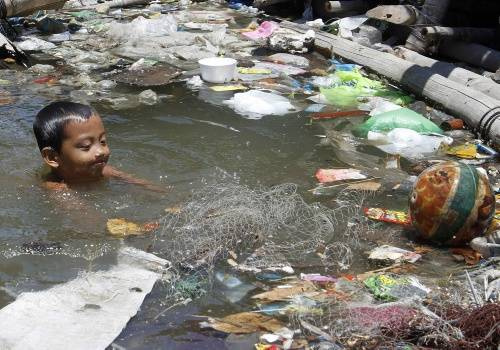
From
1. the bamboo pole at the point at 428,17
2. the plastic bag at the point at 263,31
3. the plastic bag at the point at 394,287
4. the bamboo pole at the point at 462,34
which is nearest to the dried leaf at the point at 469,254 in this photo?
the plastic bag at the point at 394,287

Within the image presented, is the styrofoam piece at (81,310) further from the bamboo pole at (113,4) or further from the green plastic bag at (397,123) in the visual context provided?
the bamboo pole at (113,4)

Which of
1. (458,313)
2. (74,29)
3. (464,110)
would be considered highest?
(458,313)

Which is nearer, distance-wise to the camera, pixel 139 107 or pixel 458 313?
pixel 458 313

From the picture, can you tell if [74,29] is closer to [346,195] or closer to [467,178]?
[346,195]

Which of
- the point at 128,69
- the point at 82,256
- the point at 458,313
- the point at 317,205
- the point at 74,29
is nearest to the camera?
the point at 458,313

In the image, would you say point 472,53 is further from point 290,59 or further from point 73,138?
point 73,138

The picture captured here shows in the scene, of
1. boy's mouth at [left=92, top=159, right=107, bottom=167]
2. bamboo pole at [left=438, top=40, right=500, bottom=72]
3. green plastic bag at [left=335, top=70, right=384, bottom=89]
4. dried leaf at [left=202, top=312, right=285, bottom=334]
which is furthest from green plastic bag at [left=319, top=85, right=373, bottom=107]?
dried leaf at [left=202, top=312, right=285, bottom=334]

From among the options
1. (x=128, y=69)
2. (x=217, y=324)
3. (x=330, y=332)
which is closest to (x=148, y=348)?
(x=217, y=324)

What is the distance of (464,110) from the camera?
21.6 feet

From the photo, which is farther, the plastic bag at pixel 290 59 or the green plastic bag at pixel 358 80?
the plastic bag at pixel 290 59

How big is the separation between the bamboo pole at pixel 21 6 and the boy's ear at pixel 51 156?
19.7 feet

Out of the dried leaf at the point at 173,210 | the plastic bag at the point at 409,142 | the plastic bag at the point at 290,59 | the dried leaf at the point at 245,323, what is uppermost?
the dried leaf at the point at 245,323

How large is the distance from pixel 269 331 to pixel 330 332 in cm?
30

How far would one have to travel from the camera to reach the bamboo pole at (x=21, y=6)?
31.6ft
